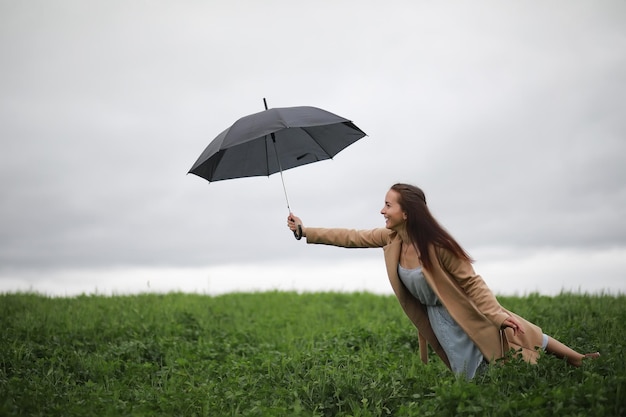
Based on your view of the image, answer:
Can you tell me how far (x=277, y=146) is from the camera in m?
8.27

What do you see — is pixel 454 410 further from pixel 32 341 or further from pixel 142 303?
pixel 142 303

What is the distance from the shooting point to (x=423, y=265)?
698cm

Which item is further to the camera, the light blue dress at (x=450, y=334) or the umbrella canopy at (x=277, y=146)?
the umbrella canopy at (x=277, y=146)

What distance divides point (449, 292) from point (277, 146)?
300cm

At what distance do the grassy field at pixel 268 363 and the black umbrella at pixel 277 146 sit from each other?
2.63 meters

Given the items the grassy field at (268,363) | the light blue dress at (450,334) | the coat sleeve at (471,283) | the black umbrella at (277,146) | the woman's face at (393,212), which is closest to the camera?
the grassy field at (268,363)

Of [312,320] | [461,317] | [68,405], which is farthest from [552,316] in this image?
[68,405]

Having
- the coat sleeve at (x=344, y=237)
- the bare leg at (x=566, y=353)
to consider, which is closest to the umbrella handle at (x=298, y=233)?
the coat sleeve at (x=344, y=237)

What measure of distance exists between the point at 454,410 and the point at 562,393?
101 cm

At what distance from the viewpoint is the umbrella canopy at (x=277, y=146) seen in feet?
24.5

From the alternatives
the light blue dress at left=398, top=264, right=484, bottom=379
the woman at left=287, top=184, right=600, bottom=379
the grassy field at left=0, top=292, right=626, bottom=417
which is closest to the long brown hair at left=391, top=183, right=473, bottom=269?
the woman at left=287, top=184, right=600, bottom=379

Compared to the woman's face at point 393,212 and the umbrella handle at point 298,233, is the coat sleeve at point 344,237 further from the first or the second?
the woman's face at point 393,212

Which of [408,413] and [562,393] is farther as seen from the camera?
[408,413]

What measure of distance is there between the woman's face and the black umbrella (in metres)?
1.18
